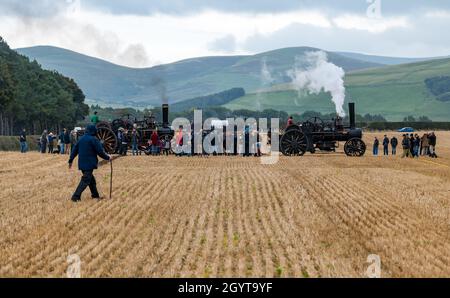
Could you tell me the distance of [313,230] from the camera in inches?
628

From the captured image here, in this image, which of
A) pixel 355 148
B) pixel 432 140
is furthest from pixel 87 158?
pixel 432 140

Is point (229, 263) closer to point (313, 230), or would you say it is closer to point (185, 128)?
point (313, 230)

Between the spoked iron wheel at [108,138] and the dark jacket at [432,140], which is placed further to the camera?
the dark jacket at [432,140]

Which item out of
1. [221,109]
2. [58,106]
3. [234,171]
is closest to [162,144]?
[234,171]

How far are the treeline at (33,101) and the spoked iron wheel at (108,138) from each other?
1593 inches

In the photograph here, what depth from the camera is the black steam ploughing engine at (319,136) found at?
45.1m

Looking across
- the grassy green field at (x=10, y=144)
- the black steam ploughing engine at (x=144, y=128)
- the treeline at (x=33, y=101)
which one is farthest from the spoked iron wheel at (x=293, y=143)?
the treeline at (x=33, y=101)

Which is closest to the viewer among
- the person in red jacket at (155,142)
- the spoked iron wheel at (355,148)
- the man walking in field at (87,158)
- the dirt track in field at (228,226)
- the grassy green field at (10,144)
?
the dirt track in field at (228,226)

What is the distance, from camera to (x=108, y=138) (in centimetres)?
4409

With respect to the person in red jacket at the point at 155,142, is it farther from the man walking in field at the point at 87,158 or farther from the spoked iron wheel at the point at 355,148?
Answer: the man walking in field at the point at 87,158

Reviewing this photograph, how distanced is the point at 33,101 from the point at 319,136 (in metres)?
57.6

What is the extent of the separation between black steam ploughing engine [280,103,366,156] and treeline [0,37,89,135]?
4403 centimetres

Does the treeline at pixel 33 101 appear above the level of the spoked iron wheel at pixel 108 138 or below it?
above

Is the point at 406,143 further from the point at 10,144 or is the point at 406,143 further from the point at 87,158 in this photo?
the point at 10,144
